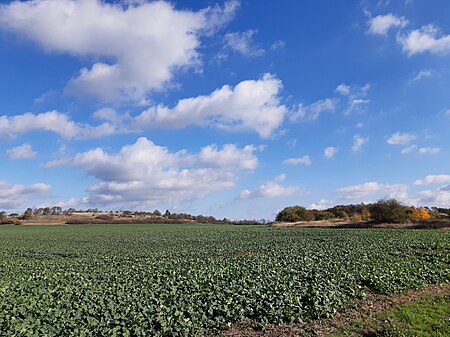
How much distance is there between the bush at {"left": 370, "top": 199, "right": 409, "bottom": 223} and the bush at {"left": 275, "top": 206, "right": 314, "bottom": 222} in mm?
47753

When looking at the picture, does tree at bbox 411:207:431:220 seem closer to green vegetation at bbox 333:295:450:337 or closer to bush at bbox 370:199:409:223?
bush at bbox 370:199:409:223

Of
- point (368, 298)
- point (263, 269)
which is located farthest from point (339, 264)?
point (368, 298)

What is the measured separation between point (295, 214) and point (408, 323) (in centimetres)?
12320

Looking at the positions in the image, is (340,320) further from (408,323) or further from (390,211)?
(390,211)

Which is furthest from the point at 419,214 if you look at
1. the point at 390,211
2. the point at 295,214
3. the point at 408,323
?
the point at 408,323

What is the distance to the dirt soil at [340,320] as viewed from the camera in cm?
1208

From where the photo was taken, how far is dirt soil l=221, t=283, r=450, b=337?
1208 cm

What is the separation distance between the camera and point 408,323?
41.4ft

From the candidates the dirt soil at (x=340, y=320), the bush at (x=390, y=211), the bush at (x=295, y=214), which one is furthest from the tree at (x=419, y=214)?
the dirt soil at (x=340, y=320)

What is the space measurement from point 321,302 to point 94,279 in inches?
494

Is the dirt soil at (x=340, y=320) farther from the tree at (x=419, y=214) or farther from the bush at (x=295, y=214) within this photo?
the bush at (x=295, y=214)

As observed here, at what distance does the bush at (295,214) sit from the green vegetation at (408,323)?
390 feet

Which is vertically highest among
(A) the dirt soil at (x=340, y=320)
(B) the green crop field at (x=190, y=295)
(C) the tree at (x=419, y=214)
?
(C) the tree at (x=419, y=214)

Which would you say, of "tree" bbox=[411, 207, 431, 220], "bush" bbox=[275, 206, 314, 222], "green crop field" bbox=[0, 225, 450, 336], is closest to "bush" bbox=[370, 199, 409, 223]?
"tree" bbox=[411, 207, 431, 220]
